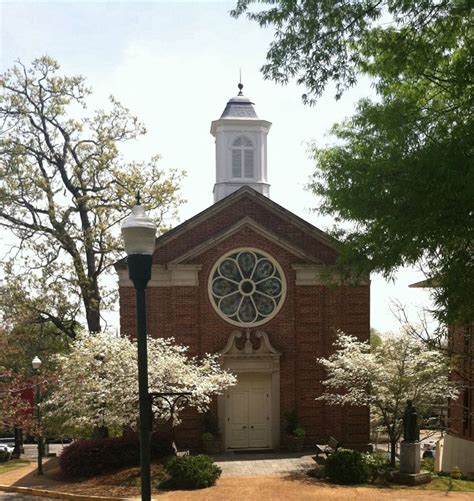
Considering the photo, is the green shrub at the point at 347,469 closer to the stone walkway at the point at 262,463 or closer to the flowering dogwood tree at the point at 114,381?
the stone walkway at the point at 262,463

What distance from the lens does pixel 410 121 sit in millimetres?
9406

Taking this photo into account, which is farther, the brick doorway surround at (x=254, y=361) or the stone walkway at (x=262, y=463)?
the brick doorway surround at (x=254, y=361)

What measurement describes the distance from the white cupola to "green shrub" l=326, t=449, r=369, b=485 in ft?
48.0

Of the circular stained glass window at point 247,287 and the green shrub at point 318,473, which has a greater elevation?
the circular stained glass window at point 247,287

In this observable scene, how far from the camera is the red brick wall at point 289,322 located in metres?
Result: 22.2

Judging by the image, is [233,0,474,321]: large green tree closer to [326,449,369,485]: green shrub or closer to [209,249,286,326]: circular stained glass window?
[326,449,369,485]: green shrub

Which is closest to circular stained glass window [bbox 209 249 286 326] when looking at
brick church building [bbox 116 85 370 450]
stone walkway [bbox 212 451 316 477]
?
brick church building [bbox 116 85 370 450]

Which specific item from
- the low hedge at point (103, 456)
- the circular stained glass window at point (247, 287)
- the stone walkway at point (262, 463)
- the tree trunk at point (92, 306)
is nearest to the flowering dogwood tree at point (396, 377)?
the stone walkway at point (262, 463)

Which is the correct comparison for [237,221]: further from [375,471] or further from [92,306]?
[375,471]

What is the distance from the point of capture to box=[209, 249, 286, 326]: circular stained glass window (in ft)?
73.9

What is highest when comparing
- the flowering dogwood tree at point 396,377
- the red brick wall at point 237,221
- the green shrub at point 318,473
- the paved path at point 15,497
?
the red brick wall at point 237,221

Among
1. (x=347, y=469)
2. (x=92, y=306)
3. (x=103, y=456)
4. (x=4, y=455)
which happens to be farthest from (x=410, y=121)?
(x=4, y=455)

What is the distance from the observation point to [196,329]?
2233 centimetres

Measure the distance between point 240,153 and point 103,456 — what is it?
50.6 feet
